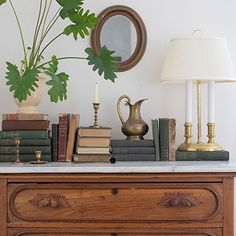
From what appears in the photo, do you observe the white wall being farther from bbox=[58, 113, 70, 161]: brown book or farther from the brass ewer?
bbox=[58, 113, 70, 161]: brown book

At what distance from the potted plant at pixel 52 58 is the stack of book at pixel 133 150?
10.7 inches

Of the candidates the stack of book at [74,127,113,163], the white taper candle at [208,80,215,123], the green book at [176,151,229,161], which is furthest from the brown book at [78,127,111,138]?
the white taper candle at [208,80,215,123]

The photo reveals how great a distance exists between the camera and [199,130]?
6.97ft

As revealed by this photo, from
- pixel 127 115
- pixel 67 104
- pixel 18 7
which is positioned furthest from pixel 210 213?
pixel 18 7

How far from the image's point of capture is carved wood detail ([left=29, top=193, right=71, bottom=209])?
1.74 metres

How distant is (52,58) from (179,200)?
0.74m

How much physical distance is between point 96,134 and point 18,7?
0.76 m

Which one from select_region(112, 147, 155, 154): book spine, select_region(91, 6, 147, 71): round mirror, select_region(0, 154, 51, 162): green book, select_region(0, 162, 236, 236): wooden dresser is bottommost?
select_region(0, 162, 236, 236): wooden dresser

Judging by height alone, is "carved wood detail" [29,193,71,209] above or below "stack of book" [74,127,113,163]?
below

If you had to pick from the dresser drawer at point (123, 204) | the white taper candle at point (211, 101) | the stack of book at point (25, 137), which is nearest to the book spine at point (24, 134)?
the stack of book at point (25, 137)

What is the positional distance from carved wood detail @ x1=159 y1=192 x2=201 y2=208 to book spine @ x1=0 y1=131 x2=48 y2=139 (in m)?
0.54

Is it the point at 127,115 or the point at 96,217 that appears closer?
the point at 96,217

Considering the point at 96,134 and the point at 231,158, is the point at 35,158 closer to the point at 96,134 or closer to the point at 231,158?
the point at 96,134

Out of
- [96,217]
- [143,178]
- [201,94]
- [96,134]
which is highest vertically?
[201,94]
